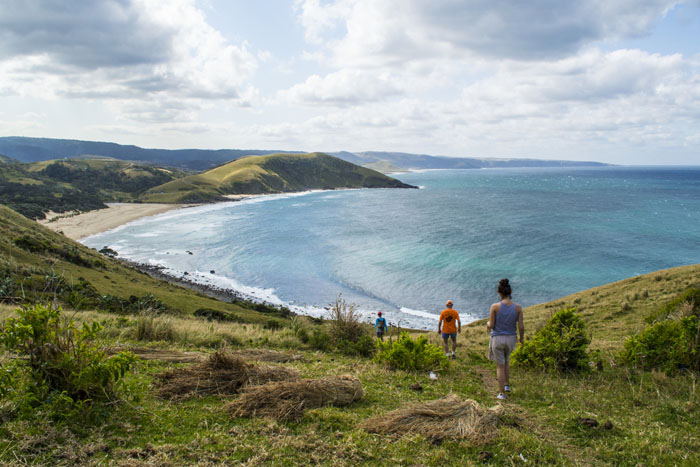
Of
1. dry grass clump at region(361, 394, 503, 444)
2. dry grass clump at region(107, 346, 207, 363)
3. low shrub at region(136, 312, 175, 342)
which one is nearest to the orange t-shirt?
dry grass clump at region(361, 394, 503, 444)

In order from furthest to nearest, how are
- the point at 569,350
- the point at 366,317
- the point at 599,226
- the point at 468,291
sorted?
the point at 599,226, the point at 468,291, the point at 366,317, the point at 569,350

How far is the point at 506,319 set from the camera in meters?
8.09

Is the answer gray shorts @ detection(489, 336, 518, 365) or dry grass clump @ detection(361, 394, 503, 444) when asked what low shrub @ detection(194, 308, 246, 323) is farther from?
dry grass clump @ detection(361, 394, 503, 444)

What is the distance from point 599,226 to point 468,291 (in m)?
54.1

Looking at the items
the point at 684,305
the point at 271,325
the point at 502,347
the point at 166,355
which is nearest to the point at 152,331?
the point at 166,355

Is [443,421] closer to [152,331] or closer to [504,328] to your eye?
[504,328]

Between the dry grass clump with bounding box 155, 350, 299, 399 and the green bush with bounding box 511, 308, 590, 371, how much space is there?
627cm

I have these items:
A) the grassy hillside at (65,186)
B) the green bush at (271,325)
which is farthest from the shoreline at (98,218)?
the green bush at (271,325)

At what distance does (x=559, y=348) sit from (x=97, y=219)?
117 m

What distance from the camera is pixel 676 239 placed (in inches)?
2576

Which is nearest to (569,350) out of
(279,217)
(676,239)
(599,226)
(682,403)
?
(682,403)

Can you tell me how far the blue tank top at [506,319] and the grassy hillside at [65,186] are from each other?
12204 cm

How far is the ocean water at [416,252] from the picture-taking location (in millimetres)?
42688

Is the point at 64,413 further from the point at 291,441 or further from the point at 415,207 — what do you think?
the point at 415,207
